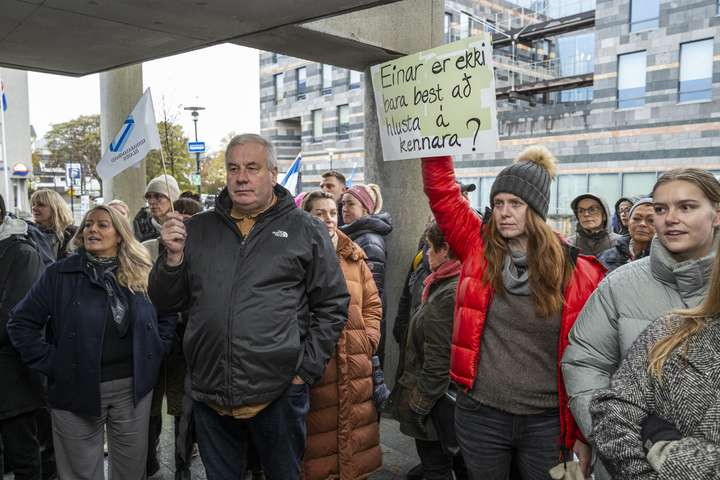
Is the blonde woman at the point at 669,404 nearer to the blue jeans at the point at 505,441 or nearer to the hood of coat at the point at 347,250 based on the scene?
the blue jeans at the point at 505,441

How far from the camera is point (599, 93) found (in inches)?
989

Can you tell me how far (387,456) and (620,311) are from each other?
10.2 ft

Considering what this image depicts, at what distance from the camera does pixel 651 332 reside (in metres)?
1.94

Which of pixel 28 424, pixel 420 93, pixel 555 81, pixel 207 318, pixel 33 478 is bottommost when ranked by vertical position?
pixel 33 478

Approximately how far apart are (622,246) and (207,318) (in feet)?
13.0

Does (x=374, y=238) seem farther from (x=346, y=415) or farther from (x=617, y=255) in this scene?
(x=617, y=255)

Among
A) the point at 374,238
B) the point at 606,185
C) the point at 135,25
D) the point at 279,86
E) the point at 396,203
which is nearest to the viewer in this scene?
the point at 135,25

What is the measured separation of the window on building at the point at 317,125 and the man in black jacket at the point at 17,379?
34.8 meters

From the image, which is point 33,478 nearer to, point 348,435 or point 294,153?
point 348,435

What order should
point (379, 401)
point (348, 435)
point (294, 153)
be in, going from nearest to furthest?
point (348, 435) → point (379, 401) → point (294, 153)


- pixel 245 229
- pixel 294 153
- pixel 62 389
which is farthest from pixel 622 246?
pixel 294 153

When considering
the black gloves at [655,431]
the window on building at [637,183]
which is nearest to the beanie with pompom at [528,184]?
the black gloves at [655,431]

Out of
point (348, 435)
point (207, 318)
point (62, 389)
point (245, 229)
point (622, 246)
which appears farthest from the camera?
point (622, 246)

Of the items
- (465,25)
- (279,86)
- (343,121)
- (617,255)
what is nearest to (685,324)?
(617,255)
